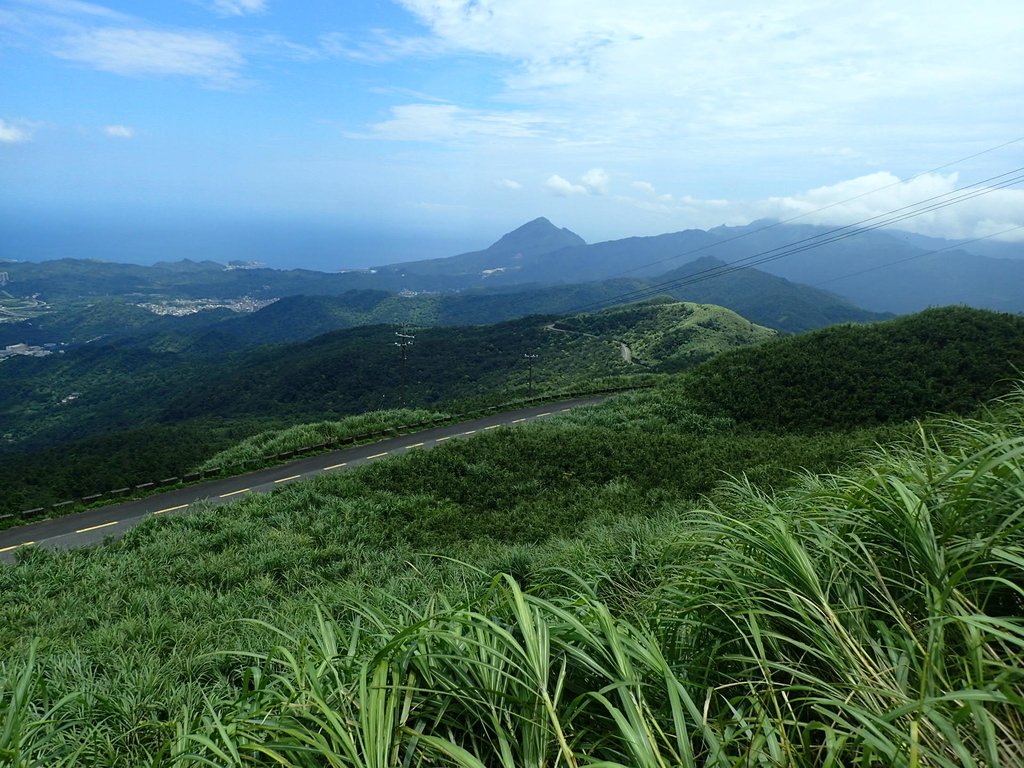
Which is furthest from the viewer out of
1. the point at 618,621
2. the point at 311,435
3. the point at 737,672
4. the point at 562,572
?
the point at 311,435

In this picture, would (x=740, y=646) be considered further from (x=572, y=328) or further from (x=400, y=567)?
(x=572, y=328)

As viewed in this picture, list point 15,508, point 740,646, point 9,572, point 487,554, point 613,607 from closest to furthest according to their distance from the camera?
1. point 740,646
2. point 613,607
3. point 487,554
4. point 9,572
5. point 15,508

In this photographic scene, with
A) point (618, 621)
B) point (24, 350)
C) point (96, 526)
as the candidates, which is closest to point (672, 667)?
point (618, 621)

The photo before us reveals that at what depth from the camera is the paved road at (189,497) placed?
1611 centimetres

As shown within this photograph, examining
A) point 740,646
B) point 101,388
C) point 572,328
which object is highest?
point 740,646

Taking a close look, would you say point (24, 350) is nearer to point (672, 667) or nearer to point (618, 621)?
point (618, 621)

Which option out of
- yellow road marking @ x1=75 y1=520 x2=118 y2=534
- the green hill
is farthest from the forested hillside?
yellow road marking @ x1=75 y1=520 x2=118 y2=534

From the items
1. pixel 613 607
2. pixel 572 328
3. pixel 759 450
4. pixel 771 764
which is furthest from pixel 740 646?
pixel 572 328

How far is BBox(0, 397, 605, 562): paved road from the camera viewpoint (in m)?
16.1

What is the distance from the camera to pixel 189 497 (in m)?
19.6

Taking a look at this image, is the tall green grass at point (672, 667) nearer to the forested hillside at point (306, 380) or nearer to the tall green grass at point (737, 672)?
the tall green grass at point (737, 672)

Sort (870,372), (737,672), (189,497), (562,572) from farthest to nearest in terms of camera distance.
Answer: (870,372) → (189,497) → (562,572) → (737,672)

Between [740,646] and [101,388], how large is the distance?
512 feet

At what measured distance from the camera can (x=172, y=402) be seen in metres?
98.2
